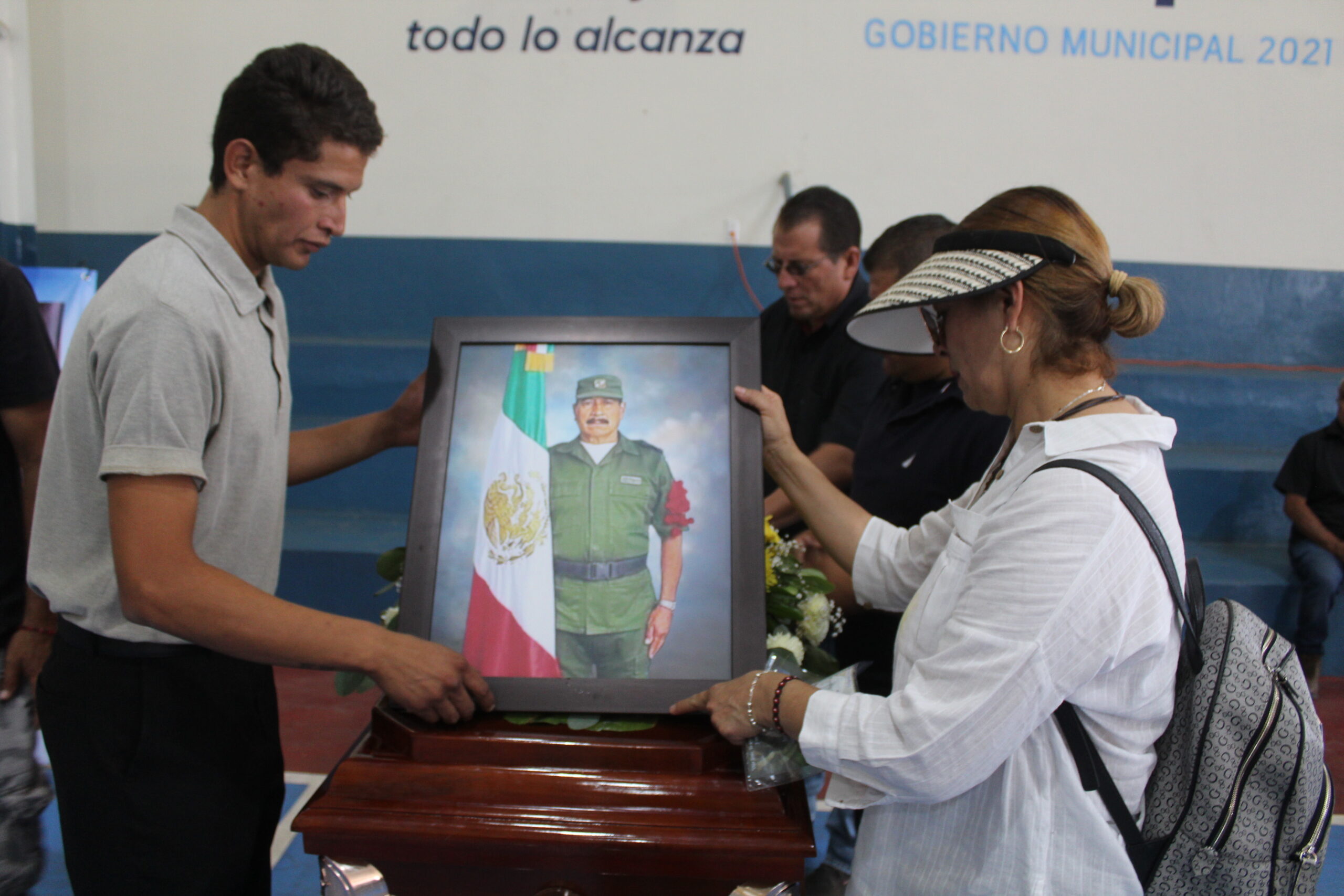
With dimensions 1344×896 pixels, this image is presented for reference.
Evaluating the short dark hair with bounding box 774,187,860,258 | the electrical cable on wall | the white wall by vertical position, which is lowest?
the short dark hair with bounding box 774,187,860,258

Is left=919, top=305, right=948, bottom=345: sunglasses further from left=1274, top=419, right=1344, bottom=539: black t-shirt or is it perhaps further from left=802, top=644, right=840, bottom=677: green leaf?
left=1274, top=419, right=1344, bottom=539: black t-shirt

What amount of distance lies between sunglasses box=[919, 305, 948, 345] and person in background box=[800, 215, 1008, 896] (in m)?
0.24

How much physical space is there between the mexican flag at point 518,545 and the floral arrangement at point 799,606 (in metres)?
Answer: 0.36

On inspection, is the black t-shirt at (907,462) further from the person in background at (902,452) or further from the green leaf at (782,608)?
the green leaf at (782,608)

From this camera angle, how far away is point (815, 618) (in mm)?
1459

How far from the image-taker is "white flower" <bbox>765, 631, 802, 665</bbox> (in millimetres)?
1314

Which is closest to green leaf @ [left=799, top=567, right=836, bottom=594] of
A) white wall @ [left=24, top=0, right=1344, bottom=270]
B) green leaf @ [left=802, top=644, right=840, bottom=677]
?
green leaf @ [left=802, top=644, right=840, bottom=677]

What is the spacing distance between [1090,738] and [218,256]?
1.26 m

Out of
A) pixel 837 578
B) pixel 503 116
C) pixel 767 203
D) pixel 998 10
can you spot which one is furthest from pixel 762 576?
pixel 998 10

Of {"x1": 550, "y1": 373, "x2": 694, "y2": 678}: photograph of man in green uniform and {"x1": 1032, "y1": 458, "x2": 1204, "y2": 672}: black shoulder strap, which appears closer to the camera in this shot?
{"x1": 1032, "y1": 458, "x2": 1204, "y2": 672}: black shoulder strap

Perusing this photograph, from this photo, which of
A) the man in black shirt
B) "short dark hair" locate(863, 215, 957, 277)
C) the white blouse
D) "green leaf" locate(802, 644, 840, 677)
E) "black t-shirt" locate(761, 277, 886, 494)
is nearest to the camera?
the white blouse

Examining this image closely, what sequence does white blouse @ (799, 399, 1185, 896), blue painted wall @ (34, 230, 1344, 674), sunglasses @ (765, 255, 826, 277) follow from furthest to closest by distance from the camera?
blue painted wall @ (34, 230, 1344, 674) → sunglasses @ (765, 255, 826, 277) → white blouse @ (799, 399, 1185, 896)

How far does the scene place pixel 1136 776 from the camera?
1056 mm

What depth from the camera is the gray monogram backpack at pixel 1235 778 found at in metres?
1.02
